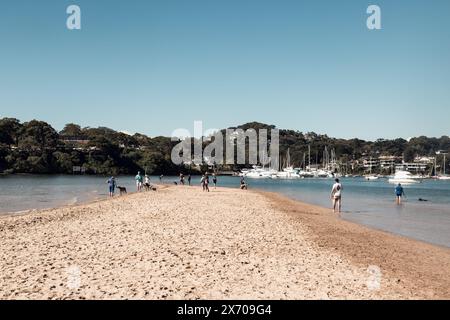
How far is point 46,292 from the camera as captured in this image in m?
8.08

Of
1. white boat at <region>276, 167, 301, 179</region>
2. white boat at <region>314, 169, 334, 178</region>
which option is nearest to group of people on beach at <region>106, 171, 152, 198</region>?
white boat at <region>276, 167, 301, 179</region>

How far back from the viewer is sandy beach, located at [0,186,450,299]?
849cm

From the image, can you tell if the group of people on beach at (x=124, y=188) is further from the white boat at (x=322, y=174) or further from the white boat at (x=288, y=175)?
the white boat at (x=322, y=174)

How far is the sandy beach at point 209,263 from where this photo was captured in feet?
27.9

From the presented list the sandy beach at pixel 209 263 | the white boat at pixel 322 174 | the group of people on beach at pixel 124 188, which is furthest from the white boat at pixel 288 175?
the sandy beach at pixel 209 263

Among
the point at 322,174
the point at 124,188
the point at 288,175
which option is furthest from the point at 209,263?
the point at 322,174

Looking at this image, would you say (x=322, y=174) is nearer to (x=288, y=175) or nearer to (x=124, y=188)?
(x=288, y=175)

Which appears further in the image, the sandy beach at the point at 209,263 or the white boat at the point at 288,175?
the white boat at the point at 288,175

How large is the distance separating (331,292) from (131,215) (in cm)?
1538

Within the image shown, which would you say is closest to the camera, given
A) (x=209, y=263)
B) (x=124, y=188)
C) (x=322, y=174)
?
(x=209, y=263)

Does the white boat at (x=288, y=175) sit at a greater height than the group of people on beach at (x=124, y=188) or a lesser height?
lesser

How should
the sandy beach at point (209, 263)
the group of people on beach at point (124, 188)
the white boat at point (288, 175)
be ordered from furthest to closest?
the white boat at point (288, 175), the group of people on beach at point (124, 188), the sandy beach at point (209, 263)

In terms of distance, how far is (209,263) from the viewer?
1076 centimetres
